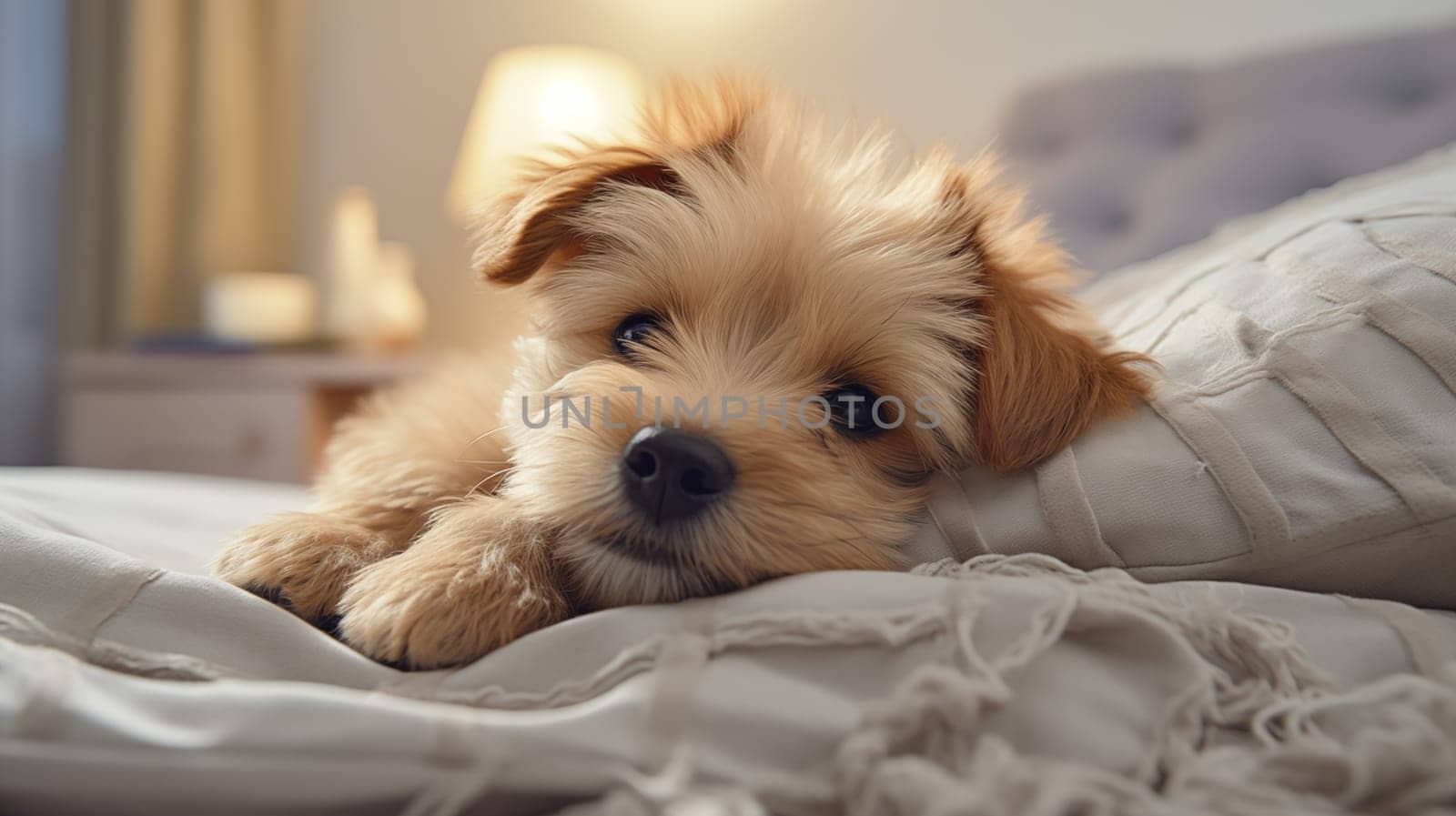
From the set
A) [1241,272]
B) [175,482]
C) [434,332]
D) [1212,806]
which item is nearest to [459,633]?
[1212,806]

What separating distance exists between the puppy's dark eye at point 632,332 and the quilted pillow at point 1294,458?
1.49 feet

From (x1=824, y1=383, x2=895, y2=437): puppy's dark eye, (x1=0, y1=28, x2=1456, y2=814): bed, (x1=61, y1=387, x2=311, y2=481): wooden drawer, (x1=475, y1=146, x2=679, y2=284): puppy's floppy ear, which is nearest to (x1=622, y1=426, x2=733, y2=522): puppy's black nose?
(x1=0, y1=28, x2=1456, y2=814): bed

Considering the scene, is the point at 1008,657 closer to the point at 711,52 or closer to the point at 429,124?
the point at 711,52

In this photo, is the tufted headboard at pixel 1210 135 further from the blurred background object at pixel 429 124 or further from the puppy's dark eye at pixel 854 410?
the puppy's dark eye at pixel 854 410

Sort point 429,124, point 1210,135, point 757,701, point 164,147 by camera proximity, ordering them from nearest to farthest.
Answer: point 757,701
point 1210,135
point 164,147
point 429,124

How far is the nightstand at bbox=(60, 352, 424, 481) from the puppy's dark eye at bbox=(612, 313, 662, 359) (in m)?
2.14

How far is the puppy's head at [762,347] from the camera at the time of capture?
1016mm

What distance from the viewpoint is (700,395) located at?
1.13m

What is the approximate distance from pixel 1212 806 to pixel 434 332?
4070 millimetres

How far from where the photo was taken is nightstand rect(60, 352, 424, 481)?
3246 millimetres

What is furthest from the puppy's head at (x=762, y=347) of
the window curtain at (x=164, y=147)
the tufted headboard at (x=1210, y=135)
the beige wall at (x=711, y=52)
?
the window curtain at (x=164, y=147)

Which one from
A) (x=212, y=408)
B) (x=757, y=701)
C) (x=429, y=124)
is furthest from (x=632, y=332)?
(x=429, y=124)

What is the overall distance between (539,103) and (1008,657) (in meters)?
2.94

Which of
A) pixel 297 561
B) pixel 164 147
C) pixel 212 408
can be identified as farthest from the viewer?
pixel 164 147
